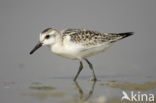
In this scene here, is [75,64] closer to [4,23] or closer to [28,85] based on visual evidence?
[28,85]

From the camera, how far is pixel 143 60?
44.3 ft

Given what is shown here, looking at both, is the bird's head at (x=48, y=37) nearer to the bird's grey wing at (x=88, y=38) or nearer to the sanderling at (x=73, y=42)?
the sanderling at (x=73, y=42)

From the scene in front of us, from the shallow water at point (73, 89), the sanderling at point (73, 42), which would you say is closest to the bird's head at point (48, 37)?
the sanderling at point (73, 42)

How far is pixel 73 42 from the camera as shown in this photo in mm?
10711

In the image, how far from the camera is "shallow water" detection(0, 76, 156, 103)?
8773 millimetres

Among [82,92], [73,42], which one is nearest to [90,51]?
[73,42]

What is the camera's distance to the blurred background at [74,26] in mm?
11984

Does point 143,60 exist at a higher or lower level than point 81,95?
lower

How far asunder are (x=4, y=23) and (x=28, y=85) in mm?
7512

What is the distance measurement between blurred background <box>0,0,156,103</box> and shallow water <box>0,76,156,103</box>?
0.67ft

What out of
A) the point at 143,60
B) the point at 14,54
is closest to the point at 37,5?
the point at 14,54

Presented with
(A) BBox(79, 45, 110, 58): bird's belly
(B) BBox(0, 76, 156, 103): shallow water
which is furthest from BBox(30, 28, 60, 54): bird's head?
(B) BBox(0, 76, 156, 103): shallow water

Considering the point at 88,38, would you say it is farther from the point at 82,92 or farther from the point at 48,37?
the point at 82,92

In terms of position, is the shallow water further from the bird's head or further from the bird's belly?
the bird's head
